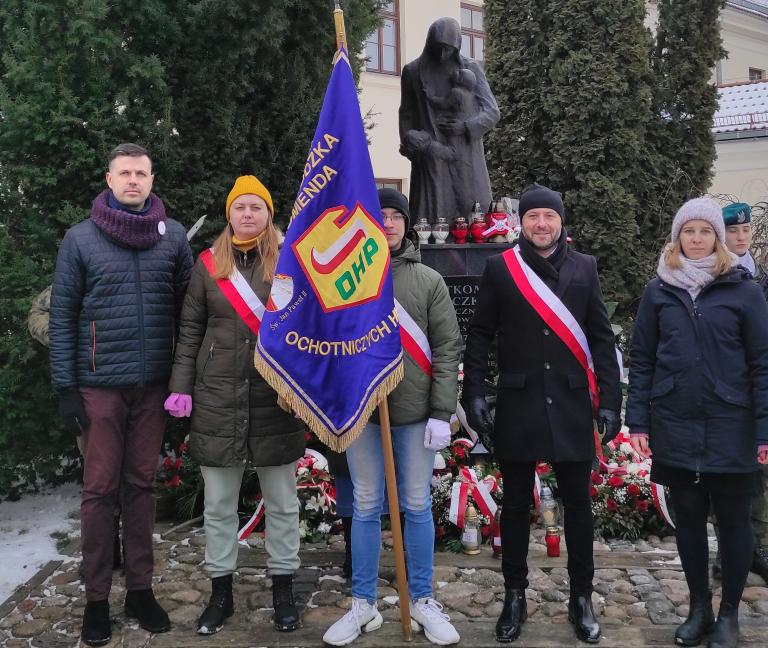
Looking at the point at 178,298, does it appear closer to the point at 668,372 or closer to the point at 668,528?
the point at 668,372

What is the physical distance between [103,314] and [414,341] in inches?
50.2

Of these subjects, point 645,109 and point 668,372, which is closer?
point 668,372

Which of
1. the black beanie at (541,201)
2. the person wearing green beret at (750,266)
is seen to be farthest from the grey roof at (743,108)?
the black beanie at (541,201)

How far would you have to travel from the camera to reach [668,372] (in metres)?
3.02

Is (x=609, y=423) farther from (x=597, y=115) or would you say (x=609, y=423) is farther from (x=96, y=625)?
(x=597, y=115)

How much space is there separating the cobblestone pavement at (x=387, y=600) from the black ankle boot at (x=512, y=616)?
0.15ft

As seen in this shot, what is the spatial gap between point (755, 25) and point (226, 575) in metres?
23.7

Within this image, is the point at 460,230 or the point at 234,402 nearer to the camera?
the point at 234,402

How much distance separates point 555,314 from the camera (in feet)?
10.1

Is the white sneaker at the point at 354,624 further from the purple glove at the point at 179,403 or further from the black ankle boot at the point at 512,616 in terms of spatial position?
the purple glove at the point at 179,403

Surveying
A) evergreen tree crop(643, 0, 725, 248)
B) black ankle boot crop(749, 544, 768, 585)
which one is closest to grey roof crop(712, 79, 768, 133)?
evergreen tree crop(643, 0, 725, 248)

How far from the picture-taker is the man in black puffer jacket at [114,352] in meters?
3.18

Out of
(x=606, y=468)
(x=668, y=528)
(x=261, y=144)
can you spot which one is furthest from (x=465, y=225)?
(x=668, y=528)

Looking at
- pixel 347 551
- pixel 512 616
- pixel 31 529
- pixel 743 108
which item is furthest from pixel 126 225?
pixel 743 108
